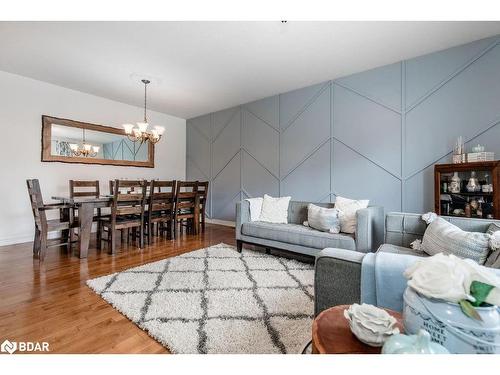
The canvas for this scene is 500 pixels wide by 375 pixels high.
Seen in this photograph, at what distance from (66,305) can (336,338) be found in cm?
198

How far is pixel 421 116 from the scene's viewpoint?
3059mm

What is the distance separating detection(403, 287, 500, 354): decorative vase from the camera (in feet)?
1.98

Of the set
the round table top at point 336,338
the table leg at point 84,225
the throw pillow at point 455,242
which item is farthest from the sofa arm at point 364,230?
the table leg at point 84,225

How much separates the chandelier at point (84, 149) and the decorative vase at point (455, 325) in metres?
5.08

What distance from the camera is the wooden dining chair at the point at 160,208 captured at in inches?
138

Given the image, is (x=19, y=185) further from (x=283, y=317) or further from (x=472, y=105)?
(x=472, y=105)

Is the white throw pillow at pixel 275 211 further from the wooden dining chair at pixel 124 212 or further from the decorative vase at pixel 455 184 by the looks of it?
the decorative vase at pixel 455 184

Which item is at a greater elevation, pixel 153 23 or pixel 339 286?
pixel 153 23

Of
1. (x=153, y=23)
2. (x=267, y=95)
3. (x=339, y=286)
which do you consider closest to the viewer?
(x=339, y=286)

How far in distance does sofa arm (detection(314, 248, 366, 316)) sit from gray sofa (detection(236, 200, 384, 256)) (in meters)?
1.28

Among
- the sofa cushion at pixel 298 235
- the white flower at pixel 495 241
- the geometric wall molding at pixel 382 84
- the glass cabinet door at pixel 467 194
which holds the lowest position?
the sofa cushion at pixel 298 235

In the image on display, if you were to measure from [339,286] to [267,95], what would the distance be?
3954mm
